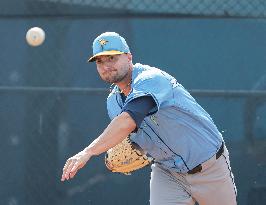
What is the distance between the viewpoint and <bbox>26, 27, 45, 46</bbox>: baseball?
554cm

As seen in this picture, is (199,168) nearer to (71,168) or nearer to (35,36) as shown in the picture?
(71,168)

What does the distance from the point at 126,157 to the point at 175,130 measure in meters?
0.51

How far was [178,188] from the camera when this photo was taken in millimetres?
4109

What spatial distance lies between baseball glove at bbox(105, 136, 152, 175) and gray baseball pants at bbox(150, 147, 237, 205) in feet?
0.63

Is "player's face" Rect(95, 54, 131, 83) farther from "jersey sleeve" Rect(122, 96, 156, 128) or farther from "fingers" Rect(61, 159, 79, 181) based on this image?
"fingers" Rect(61, 159, 79, 181)

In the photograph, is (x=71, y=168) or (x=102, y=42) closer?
(x=71, y=168)

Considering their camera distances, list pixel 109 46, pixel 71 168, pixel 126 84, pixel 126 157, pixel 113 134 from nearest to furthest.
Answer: pixel 71 168, pixel 113 134, pixel 109 46, pixel 126 84, pixel 126 157

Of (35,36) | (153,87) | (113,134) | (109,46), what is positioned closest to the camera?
(113,134)

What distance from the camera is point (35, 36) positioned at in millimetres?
5551

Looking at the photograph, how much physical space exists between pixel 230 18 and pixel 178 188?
1912 millimetres

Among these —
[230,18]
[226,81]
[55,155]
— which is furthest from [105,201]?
[230,18]

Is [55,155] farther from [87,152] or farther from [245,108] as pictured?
[87,152]

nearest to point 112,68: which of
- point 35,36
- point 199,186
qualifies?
point 199,186

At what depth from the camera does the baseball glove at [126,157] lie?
4.26m
